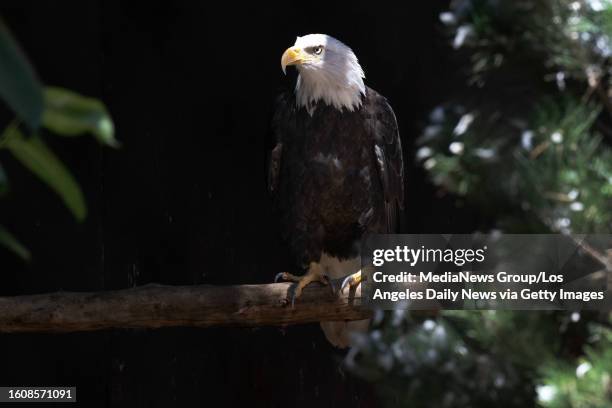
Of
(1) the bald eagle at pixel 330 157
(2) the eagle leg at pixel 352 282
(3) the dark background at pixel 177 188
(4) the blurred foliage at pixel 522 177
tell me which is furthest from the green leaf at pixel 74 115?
(3) the dark background at pixel 177 188

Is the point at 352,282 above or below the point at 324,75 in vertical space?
below

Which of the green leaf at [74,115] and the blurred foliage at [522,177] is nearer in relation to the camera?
the green leaf at [74,115]

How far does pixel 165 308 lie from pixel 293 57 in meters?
1.11

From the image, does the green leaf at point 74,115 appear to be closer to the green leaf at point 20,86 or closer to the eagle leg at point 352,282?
the green leaf at point 20,86

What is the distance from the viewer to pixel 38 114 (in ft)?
2.15

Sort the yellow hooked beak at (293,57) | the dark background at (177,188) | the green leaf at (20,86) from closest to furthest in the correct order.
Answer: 1. the green leaf at (20,86)
2. the yellow hooked beak at (293,57)
3. the dark background at (177,188)

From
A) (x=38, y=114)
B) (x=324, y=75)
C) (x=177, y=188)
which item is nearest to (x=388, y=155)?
(x=324, y=75)

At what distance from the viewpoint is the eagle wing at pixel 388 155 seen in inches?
131

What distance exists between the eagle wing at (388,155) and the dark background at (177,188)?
16.5 inches

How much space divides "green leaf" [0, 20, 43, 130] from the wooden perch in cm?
206

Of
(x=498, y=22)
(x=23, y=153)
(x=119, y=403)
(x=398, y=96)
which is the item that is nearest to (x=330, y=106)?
(x=398, y=96)

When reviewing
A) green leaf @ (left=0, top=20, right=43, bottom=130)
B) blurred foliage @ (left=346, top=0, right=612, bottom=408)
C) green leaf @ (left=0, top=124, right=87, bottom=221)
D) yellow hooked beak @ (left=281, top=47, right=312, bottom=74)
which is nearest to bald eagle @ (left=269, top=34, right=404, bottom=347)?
yellow hooked beak @ (left=281, top=47, right=312, bottom=74)

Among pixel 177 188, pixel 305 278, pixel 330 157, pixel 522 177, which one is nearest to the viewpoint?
pixel 522 177

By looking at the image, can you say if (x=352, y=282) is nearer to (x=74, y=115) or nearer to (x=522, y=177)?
(x=522, y=177)
